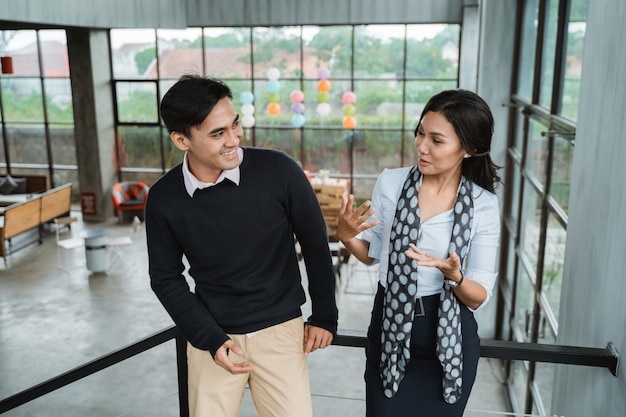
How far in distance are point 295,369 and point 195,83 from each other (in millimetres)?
927

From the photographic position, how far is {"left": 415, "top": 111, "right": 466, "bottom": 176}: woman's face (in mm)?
1654

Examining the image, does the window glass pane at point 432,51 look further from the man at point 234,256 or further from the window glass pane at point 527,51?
the man at point 234,256

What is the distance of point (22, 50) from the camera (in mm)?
13164

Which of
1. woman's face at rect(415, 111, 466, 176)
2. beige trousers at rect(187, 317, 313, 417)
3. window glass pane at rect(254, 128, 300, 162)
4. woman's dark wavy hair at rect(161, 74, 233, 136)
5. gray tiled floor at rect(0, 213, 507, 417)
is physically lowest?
gray tiled floor at rect(0, 213, 507, 417)

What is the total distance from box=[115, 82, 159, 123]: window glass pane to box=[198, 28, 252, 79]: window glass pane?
56.3 inches

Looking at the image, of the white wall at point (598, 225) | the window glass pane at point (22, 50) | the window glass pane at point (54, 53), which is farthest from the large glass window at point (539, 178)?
the window glass pane at point (22, 50)

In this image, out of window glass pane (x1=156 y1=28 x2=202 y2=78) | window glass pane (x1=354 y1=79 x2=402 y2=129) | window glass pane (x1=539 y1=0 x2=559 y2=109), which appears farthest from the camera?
window glass pane (x1=156 y1=28 x2=202 y2=78)

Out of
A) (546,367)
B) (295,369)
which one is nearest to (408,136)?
(546,367)

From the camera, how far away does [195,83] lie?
5.85 ft

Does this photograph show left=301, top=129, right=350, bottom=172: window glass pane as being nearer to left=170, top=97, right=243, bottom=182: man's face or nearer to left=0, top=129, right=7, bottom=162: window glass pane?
left=0, top=129, right=7, bottom=162: window glass pane

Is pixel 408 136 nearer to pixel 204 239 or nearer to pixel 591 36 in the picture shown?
pixel 591 36

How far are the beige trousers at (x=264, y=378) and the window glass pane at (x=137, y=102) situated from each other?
1192 cm

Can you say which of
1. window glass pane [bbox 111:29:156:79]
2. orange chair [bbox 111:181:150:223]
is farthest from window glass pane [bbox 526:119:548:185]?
window glass pane [bbox 111:29:156:79]

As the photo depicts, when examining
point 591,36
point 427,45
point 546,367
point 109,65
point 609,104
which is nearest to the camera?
point 609,104
